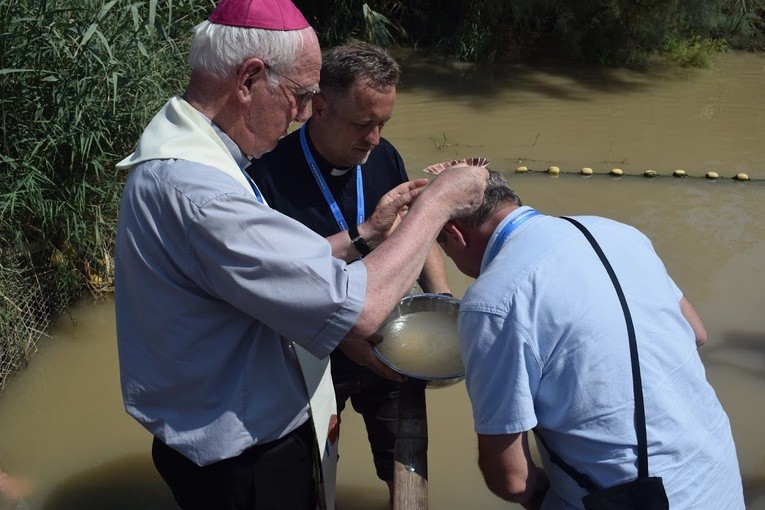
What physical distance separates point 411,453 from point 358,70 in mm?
1212

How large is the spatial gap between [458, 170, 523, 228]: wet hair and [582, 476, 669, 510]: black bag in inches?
28.7

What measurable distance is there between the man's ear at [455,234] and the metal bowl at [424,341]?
0.34 m

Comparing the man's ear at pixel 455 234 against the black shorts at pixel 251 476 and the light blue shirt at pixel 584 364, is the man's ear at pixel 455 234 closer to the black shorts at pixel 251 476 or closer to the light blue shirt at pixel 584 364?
the light blue shirt at pixel 584 364

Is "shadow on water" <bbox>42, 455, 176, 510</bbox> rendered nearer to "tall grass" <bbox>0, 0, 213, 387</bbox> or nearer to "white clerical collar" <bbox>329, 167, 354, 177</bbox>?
"tall grass" <bbox>0, 0, 213, 387</bbox>

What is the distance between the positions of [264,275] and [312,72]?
0.53 metres

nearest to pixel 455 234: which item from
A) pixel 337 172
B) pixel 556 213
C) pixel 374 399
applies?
pixel 337 172

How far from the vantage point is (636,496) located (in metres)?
1.82

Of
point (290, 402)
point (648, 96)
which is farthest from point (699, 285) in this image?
point (648, 96)

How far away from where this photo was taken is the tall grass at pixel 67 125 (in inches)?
166

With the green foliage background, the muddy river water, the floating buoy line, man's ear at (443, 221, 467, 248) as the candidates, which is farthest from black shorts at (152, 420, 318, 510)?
the green foliage background

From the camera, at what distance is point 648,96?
10.2 metres

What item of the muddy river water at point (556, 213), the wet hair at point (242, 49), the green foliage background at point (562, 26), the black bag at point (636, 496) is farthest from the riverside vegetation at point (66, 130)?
→ the green foliage background at point (562, 26)

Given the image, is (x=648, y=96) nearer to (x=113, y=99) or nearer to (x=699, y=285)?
(x=699, y=285)

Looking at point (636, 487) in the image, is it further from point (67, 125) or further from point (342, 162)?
point (67, 125)
